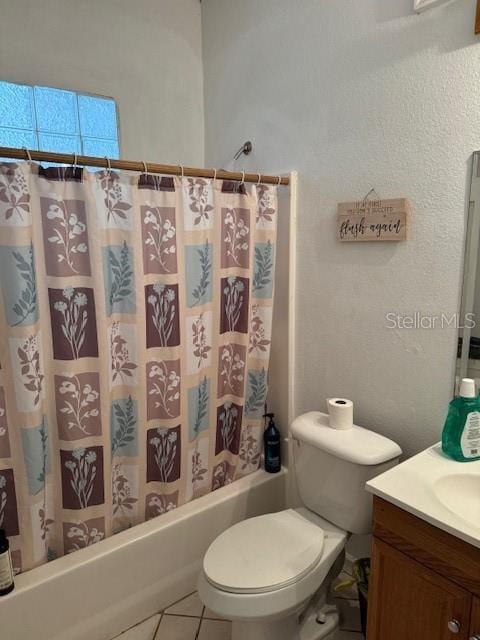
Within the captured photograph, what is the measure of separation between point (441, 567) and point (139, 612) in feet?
3.99

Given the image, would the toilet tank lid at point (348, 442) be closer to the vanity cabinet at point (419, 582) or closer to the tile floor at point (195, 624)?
the vanity cabinet at point (419, 582)

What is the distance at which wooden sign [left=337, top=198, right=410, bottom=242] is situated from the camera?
1.45 metres

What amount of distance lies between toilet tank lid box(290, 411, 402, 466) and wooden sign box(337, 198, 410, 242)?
0.69 meters

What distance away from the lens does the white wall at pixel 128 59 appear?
1.78m

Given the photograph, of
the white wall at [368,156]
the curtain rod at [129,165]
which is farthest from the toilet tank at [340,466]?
the curtain rod at [129,165]

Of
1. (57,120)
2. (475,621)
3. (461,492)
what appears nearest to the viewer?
(475,621)

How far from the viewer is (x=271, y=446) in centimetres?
203

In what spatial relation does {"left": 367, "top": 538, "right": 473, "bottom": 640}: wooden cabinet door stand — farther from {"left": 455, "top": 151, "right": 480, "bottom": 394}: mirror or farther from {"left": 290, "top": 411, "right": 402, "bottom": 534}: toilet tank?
{"left": 455, "top": 151, "right": 480, "bottom": 394}: mirror

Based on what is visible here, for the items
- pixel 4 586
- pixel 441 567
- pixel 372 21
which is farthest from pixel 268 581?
pixel 372 21

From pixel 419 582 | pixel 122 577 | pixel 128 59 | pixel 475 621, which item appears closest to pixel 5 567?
pixel 122 577

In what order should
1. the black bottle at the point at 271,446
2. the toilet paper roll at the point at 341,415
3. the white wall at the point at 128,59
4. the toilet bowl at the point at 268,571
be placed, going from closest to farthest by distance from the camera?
1. the toilet bowl at the point at 268,571
2. the toilet paper roll at the point at 341,415
3. the white wall at the point at 128,59
4. the black bottle at the point at 271,446

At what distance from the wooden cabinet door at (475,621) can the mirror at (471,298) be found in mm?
616

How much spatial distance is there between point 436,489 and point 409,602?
286mm

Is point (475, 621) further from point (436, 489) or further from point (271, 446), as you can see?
point (271, 446)
